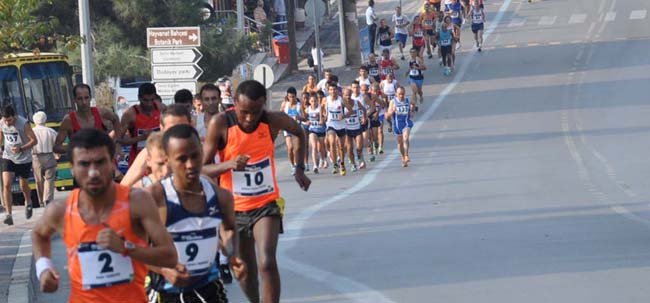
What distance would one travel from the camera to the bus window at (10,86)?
87.9 feet

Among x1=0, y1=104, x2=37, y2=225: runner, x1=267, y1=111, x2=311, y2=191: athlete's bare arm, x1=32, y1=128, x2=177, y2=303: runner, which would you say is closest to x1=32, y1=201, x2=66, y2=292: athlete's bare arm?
x1=32, y1=128, x2=177, y2=303: runner

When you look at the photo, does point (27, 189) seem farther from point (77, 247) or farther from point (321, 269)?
point (77, 247)

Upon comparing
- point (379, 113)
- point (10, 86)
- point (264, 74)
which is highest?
point (10, 86)

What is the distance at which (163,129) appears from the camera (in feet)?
30.6

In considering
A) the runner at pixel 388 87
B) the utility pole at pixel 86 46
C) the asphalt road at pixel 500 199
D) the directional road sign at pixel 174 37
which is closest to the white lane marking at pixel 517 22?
the asphalt road at pixel 500 199

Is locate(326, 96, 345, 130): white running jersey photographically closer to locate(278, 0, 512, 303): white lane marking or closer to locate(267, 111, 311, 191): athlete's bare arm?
locate(278, 0, 512, 303): white lane marking

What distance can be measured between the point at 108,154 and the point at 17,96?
2086cm

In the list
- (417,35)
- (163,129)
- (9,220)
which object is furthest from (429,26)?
(163,129)

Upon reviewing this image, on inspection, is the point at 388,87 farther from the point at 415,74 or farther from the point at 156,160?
the point at 156,160

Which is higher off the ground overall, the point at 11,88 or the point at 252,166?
the point at 252,166

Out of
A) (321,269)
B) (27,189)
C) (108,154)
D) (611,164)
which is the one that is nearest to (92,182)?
(108,154)

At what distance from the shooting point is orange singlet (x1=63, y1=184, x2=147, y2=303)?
6.54 metres

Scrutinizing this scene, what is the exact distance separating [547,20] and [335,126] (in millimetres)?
30085

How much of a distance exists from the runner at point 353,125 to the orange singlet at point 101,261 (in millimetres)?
20809
